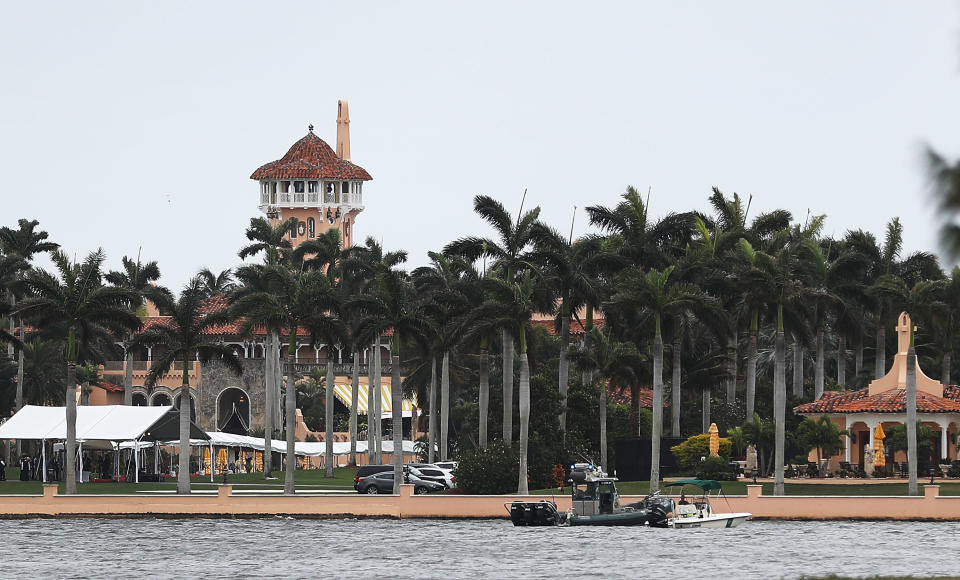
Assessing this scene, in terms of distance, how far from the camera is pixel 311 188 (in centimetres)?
17850


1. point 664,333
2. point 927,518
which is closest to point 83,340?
point 664,333

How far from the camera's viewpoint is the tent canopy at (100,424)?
7981 centimetres

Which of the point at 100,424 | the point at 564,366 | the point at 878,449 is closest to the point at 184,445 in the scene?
the point at 100,424

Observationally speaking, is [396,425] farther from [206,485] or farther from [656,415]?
[206,485]

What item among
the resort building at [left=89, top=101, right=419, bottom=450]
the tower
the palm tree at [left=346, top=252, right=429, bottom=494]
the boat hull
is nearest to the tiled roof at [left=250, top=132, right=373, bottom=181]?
the tower

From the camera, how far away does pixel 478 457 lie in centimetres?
7150

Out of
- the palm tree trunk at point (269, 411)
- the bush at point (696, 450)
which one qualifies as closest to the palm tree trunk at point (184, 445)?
the palm tree trunk at point (269, 411)

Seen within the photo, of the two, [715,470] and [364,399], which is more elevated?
[364,399]

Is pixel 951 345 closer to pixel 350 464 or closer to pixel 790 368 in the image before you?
pixel 790 368

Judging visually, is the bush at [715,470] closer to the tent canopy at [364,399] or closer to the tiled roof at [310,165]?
the tent canopy at [364,399]

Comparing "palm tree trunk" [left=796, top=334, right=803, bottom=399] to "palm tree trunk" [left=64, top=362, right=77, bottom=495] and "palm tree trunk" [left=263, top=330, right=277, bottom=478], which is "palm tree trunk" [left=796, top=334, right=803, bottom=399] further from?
"palm tree trunk" [left=64, top=362, right=77, bottom=495]

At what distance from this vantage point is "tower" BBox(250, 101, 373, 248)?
6988 inches

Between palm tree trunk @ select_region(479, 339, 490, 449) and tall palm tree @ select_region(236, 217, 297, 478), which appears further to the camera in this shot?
tall palm tree @ select_region(236, 217, 297, 478)

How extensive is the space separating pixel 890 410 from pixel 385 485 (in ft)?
75.2
